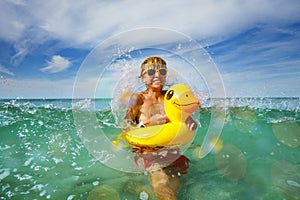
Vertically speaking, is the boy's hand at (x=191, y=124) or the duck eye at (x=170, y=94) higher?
the duck eye at (x=170, y=94)

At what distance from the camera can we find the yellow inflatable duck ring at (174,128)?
9.87 feet

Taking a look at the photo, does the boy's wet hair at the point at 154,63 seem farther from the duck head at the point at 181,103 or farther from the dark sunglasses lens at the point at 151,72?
the duck head at the point at 181,103

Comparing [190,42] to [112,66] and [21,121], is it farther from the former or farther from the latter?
[21,121]

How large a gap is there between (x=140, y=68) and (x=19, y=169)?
310 cm

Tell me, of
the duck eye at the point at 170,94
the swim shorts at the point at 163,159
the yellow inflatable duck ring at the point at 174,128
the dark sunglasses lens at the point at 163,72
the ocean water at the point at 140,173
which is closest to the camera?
the yellow inflatable duck ring at the point at 174,128

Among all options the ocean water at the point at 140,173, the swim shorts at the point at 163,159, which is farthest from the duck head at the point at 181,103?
the swim shorts at the point at 163,159

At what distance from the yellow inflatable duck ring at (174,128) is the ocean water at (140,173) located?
33 cm

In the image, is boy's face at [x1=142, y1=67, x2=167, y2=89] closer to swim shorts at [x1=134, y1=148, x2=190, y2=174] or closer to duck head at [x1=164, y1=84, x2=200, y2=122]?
duck head at [x1=164, y1=84, x2=200, y2=122]

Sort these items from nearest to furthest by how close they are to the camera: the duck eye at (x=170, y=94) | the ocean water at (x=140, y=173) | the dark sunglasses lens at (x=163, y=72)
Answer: the duck eye at (x=170, y=94) → the dark sunglasses lens at (x=163, y=72) → the ocean water at (x=140, y=173)

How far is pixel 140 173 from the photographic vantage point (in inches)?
164

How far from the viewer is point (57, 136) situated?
23.8ft

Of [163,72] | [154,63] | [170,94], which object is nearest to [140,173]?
[170,94]

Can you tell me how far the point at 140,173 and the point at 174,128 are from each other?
1482 mm

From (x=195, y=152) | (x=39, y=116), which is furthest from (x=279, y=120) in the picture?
(x=39, y=116)
